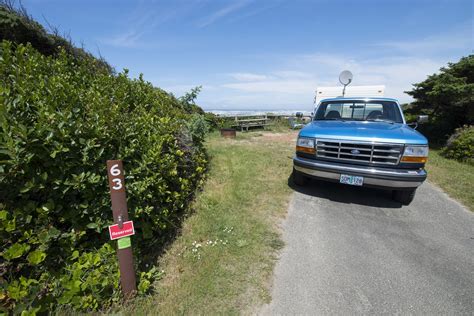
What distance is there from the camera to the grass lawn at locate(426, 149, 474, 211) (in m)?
4.41

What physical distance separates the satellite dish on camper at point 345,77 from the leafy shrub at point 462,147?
4.12 meters

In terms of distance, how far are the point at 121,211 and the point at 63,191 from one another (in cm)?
50

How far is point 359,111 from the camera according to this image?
494 centimetres

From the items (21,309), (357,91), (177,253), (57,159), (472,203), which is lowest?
(472,203)

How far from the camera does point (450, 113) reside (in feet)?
32.1

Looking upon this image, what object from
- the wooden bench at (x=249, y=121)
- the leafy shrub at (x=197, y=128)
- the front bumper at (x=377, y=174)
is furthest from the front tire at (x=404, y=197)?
the wooden bench at (x=249, y=121)

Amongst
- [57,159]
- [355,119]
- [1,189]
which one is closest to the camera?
[1,189]

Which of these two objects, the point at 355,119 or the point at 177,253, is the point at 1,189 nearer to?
the point at 177,253

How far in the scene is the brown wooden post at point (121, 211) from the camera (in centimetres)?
170

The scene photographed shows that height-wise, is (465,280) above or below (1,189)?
below

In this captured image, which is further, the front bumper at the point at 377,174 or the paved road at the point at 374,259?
the front bumper at the point at 377,174

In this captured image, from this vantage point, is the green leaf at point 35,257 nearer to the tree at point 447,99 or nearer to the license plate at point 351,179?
the license plate at point 351,179

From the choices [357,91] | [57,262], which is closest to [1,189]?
[57,262]

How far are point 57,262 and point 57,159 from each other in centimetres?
89
